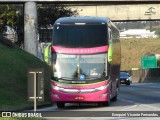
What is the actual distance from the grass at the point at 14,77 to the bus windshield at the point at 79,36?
3189mm

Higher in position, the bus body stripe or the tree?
the tree

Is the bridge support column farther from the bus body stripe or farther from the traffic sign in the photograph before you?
the traffic sign

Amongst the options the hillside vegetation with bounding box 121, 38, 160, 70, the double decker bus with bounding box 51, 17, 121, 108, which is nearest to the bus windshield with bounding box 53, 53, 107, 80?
the double decker bus with bounding box 51, 17, 121, 108

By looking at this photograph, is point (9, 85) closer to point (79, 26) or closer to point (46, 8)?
point (79, 26)

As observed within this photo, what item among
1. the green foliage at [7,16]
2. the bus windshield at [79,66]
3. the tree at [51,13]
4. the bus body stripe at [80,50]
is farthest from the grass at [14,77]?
the tree at [51,13]

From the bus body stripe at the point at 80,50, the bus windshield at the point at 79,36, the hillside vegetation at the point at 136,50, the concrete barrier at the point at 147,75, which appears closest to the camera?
the bus body stripe at the point at 80,50

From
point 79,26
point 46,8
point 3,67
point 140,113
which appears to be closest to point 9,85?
point 3,67

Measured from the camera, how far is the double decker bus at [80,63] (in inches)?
1050

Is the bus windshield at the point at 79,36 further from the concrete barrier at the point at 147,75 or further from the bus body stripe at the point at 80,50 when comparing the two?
the concrete barrier at the point at 147,75

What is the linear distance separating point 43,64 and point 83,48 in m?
13.1

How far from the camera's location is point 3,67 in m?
33.4

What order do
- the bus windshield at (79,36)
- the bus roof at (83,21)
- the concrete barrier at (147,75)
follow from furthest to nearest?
the concrete barrier at (147,75)
the bus roof at (83,21)
the bus windshield at (79,36)

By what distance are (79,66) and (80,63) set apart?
5.3 inches

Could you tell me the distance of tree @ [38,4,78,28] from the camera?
172 feet
